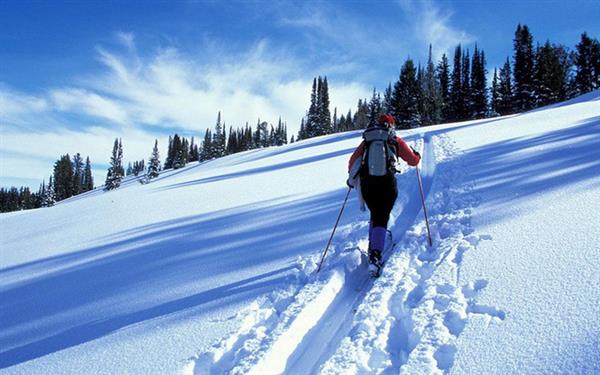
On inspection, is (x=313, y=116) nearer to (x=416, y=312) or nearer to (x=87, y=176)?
(x=416, y=312)

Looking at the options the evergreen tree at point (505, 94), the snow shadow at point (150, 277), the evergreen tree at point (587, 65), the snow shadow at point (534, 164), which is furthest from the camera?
the evergreen tree at point (505, 94)

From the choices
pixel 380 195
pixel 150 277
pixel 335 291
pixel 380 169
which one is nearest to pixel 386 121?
pixel 380 169

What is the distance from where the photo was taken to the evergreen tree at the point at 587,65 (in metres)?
39.5

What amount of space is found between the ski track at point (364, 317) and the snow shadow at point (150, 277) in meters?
0.47

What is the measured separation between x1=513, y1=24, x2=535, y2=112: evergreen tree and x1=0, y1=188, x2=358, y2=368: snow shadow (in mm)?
45571

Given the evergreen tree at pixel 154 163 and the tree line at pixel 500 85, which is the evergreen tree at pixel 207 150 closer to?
the evergreen tree at pixel 154 163

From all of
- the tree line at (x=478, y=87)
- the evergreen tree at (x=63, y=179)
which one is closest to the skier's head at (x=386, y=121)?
the tree line at (x=478, y=87)

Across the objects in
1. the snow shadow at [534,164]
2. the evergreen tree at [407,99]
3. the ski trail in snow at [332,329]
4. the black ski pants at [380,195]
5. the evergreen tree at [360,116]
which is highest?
the evergreen tree at [360,116]

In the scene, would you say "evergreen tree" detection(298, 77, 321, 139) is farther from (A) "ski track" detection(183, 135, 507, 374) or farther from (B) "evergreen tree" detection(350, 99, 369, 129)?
(A) "ski track" detection(183, 135, 507, 374)

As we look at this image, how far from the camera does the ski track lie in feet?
8.71

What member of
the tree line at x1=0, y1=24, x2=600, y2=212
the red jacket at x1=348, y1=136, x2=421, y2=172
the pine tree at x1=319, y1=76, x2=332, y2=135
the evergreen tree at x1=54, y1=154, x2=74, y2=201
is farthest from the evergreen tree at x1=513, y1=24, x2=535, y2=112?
the evergreen tree at x1=54, y1=154, x2=74, y2=201

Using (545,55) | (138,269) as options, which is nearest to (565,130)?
(138,269)

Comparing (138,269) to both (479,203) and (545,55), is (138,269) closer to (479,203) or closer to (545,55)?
(479,203)

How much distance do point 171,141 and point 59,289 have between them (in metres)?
94.0
